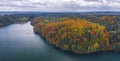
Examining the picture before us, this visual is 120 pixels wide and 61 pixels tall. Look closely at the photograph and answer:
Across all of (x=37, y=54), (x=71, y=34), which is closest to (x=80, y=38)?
(x=71, y=34)

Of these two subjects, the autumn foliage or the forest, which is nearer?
the autumn foliage

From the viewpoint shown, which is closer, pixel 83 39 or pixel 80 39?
pixel 83 39

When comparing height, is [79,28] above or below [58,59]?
above

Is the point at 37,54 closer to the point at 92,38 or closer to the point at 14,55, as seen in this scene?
the point at 14,55

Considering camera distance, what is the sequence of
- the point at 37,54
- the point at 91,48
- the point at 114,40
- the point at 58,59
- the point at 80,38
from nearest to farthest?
the point at 58,59 < the point at 37,54 < the point at 91,48 < the point at 80,38 < the point at 114,40

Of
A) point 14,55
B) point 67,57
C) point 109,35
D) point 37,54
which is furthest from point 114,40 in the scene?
point 14,55

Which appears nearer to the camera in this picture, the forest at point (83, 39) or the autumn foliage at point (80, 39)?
the autumn foliage at point (80, 39)

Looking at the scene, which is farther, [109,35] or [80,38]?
[109,35]

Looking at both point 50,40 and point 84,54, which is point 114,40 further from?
point 50,40

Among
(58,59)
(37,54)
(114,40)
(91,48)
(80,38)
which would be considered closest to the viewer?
(58,59)
